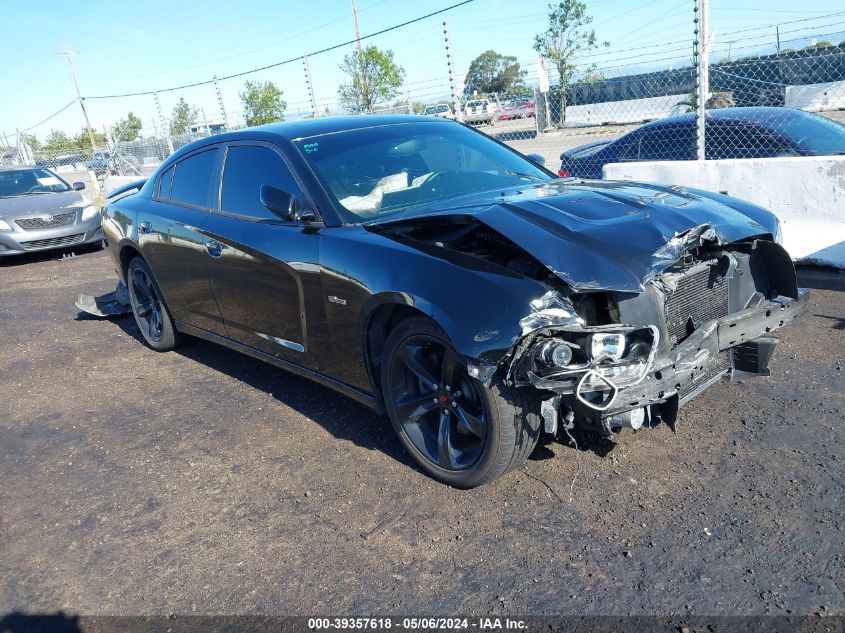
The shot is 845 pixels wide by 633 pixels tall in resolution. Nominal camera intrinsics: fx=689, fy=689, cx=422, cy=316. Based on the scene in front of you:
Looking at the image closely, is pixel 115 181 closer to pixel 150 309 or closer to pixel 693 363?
pixel 150 309

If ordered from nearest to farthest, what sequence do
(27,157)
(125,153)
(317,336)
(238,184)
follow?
(317,336) → (238,184) → (125,153) → (27,157)

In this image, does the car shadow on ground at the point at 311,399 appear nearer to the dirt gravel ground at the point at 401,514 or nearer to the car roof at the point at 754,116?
the dirt gravel ground at the point at 401,514

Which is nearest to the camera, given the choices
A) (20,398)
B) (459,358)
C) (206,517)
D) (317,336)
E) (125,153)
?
(459,358)

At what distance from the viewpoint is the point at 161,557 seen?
303 cm

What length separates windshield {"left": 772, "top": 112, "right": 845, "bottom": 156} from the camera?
6961 mm

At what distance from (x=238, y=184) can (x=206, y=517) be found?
2.09 meters

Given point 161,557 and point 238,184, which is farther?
point 238,184

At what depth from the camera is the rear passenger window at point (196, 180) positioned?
4609mm

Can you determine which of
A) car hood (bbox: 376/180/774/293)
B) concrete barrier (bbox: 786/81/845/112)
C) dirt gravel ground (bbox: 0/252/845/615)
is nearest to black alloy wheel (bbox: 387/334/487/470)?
dirt gravel ground (bbox: 0/252/845/615)

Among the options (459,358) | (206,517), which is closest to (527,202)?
(459,358)

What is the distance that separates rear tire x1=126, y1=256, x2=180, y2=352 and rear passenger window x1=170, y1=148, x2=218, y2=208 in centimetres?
79

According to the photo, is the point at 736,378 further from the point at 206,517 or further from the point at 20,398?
the point at 20,398

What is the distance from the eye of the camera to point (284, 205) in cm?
362

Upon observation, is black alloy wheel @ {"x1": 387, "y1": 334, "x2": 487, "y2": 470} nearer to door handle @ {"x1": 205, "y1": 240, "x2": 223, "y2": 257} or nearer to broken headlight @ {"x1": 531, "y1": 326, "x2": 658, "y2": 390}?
broken headlight @ {"x1": 531, "y1": 326, "x2": 658, "y2": 390}
